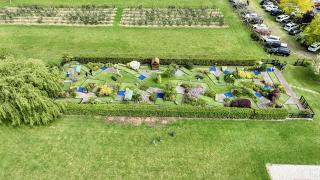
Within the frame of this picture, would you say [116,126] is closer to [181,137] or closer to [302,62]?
[181,137]

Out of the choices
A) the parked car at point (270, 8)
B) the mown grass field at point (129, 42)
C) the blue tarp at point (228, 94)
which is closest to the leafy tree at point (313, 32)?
the mown grass field at point (129, 42)

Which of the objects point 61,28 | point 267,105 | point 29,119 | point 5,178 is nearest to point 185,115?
point 267,105

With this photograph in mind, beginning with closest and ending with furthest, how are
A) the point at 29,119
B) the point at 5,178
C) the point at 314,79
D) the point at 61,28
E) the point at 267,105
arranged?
the point at 5,178
the point at 29,119
the point at 267,105
the point at 314,79
the point at 61,28

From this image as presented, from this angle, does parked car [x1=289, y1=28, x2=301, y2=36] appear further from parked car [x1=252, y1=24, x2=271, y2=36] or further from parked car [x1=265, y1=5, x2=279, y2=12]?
parked car [x1=265, y1=5, x2=279, y2=12]

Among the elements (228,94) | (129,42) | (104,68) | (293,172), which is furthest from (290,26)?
(104,68)

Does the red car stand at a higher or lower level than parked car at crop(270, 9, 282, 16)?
lower

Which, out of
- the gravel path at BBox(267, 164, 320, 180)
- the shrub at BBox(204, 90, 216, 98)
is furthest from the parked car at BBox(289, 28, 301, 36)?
the gravel path at BBox(267, 164, 320, 180)
